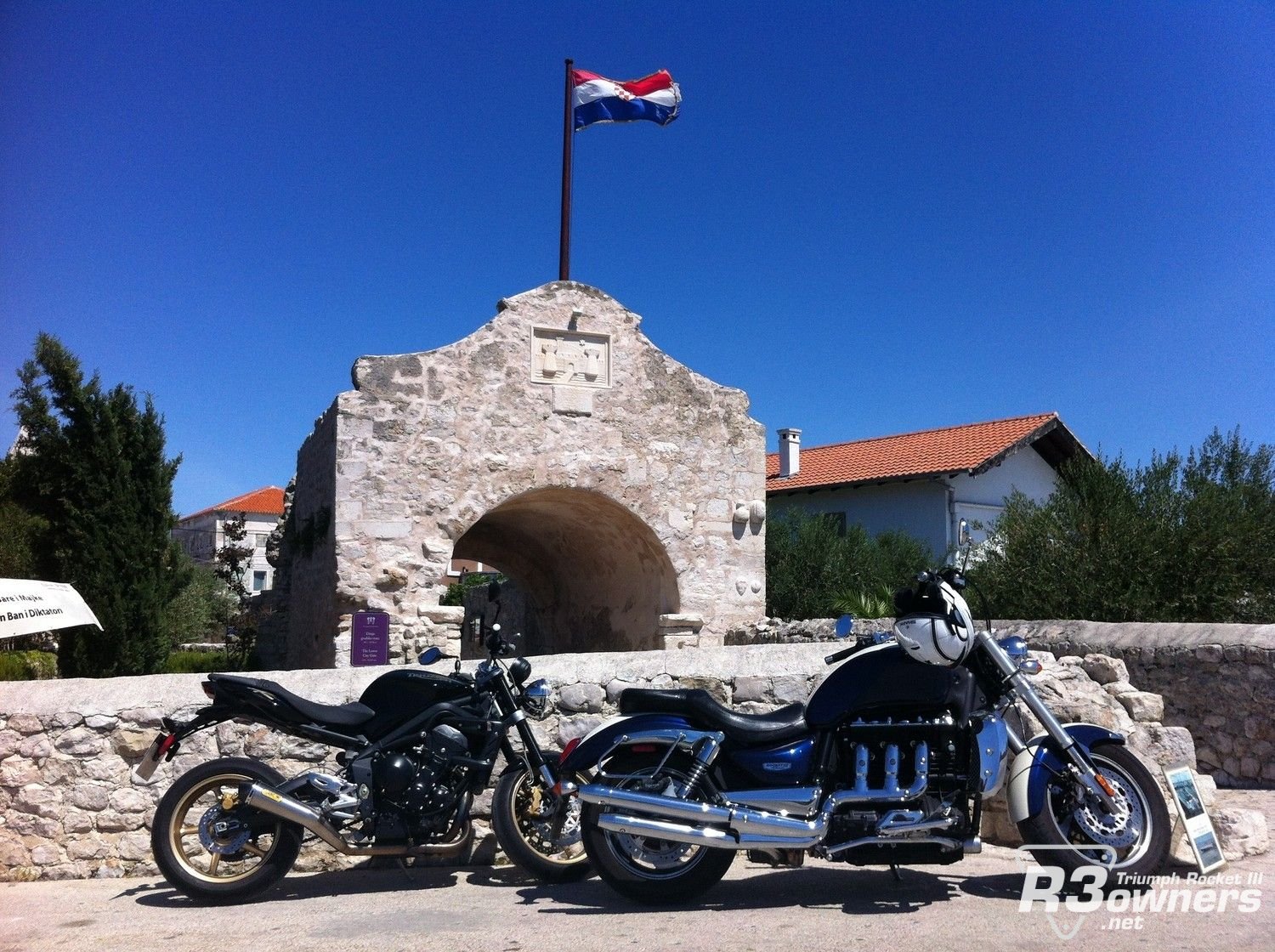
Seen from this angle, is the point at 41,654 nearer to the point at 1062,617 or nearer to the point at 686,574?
the point at 686,574

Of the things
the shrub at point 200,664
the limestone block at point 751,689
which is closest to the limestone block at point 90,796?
the limestone block at point 751,689

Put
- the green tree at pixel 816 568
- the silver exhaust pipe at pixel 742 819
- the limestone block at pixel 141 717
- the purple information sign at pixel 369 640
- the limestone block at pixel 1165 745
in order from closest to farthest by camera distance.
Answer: the silver exhaust pipe at pixel 742 819 → the limestone block at pixel 141 717 → the limestone block at pixel 1165 745 → the purple information sign at pixel 369 640 → the green tree at pixel 816 568

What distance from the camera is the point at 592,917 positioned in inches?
158

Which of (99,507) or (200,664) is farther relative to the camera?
(200,664)

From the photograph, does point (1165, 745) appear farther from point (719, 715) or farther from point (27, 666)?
point (27, 666)

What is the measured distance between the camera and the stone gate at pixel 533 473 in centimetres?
1037

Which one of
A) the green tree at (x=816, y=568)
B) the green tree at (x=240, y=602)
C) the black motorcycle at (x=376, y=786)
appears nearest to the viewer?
the black motorcycle at (x=376, y=786)

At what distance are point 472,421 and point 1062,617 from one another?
6767mm

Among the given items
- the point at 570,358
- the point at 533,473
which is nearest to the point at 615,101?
the point at 570,358

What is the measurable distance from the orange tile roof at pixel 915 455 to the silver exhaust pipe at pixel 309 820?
1787 cm

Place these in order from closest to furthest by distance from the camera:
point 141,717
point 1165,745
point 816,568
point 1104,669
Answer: point 141,717 < point 1165,745 < point 1104,669 < point 816,568

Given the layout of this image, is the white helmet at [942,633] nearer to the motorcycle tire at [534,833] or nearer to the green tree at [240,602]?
the motorcycle tire at [534,833]

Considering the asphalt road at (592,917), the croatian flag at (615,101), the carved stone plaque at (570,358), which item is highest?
the croatian flag at (615,101)

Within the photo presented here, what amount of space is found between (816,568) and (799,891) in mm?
13649
